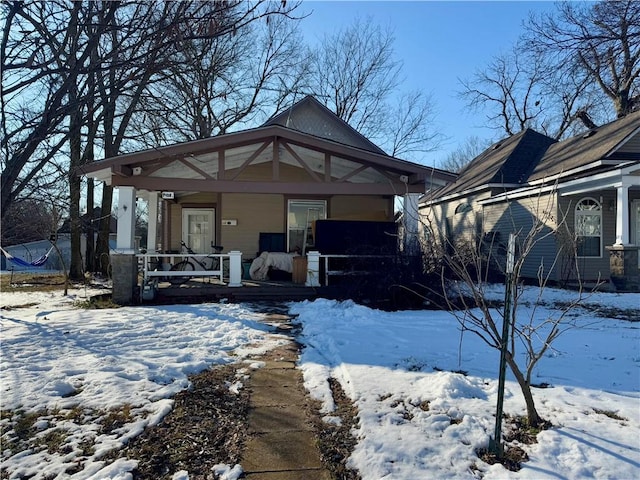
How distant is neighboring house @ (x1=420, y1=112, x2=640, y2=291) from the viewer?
10875 millimetres

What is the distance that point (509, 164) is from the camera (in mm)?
16391

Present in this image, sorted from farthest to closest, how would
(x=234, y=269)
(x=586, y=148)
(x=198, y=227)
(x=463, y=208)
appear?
1. (x=463, y=208)
2. (x=586, y=148)
3. (x=198, y=227)
4. (x=234, y=269)

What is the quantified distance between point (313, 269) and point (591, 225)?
9.20m

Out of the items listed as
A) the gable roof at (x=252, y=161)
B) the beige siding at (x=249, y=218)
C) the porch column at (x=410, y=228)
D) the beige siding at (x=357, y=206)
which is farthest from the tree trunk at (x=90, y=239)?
the porch column at (x=410, y=228)

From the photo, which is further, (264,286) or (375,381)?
(264,286)

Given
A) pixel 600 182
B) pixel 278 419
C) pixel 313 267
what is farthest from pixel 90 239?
pixel 600 182

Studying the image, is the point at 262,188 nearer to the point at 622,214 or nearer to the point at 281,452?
the point at 281,452

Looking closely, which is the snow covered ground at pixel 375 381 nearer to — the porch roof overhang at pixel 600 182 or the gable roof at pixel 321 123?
the porch roof overhang at pixel 600 182

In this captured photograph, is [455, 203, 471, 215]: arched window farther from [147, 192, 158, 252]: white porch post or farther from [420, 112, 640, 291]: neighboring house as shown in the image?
[147, 192, 158, 252]: white porch post

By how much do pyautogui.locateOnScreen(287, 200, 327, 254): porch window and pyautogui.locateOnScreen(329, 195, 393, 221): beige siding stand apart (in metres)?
0.32

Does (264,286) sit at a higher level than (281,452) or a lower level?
higher

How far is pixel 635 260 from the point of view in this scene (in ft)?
35.5

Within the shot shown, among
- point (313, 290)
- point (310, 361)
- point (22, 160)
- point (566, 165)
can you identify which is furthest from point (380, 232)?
point (22, 160)

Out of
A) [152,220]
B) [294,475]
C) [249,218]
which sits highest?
[249,218]
